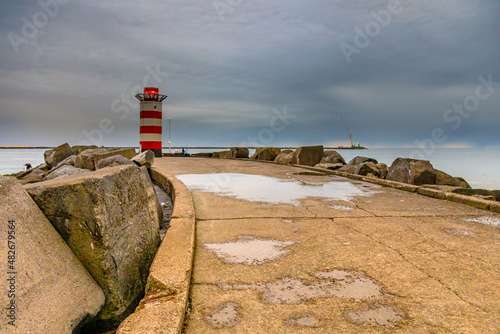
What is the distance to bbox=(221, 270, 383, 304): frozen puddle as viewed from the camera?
1807 millimetres

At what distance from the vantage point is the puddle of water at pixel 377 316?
1568 millimetres

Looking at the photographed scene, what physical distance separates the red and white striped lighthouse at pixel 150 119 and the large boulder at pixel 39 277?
58.0 feet

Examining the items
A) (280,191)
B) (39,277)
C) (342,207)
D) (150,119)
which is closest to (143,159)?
(280,191)

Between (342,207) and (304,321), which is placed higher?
(342,207)

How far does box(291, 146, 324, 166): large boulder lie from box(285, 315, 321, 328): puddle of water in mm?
10784

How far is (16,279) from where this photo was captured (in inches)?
59.5

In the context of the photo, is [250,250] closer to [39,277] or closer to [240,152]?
[39,277]

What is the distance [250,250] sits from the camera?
8.47 feet

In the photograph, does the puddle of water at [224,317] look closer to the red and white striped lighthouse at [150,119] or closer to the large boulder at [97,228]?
the large boulder at [97,228]

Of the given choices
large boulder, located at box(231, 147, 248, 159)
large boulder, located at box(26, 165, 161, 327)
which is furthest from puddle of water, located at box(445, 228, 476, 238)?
large boulder, located at box(231, 147, 248, 159)

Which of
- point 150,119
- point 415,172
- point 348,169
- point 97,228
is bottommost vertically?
point 97,228

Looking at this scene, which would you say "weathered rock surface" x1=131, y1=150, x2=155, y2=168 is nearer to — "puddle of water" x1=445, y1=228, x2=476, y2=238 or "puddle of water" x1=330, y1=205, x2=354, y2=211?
"puddle of water" x1=330, y1=205, x2=354, y2=211

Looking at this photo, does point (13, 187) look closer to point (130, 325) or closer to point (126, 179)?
point (126, 179)

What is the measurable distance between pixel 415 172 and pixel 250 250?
6.16m
